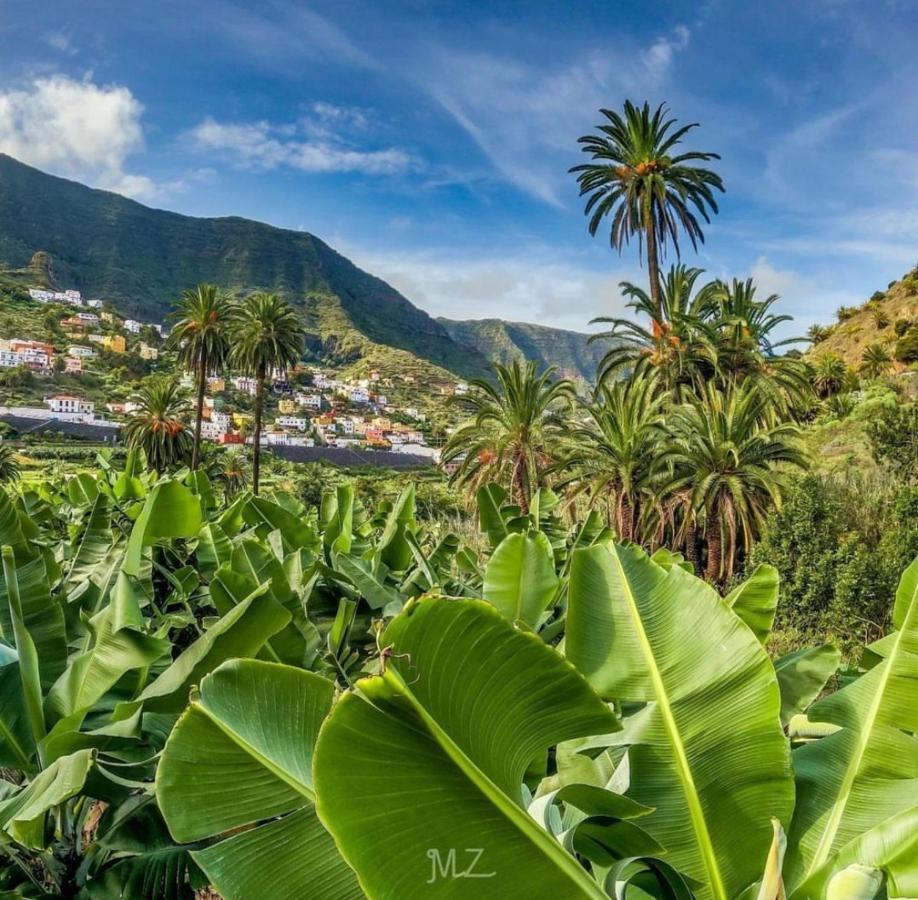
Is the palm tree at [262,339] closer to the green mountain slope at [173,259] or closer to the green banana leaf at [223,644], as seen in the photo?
the green banana leaf at [223,644]

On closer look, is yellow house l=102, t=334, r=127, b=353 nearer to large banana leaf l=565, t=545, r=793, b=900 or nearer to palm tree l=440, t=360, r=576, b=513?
palm tree l=440, t=360, r=576, b=513

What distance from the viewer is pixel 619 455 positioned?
17391mm

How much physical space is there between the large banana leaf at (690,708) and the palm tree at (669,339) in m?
20.5

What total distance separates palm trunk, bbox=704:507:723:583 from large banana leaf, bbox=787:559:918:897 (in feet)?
53.3

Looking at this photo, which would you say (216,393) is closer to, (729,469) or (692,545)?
(692,545)

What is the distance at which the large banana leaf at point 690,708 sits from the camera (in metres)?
0.92

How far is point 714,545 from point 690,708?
16.8 m

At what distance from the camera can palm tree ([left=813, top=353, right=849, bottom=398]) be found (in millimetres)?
36562

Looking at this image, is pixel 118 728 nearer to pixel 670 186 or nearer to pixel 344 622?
pixel 344 622

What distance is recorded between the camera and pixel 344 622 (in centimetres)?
178

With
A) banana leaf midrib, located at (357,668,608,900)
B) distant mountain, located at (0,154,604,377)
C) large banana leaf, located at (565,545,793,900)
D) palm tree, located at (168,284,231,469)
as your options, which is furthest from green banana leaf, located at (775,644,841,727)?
distant mountain, located at (0,154,604,377)

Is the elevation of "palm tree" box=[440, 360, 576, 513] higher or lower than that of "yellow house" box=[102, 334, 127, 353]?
lower

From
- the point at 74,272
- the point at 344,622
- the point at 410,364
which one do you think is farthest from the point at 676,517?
the point at 74,272

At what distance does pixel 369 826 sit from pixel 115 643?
32.7 inches
